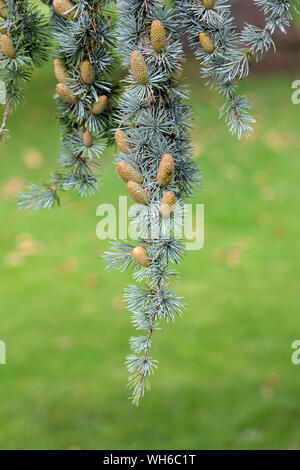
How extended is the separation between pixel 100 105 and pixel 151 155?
0.82 ft

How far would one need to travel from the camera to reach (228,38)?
124 cm

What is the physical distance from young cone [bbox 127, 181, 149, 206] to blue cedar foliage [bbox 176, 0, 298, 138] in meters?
0.32

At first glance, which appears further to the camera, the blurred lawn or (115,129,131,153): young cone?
the blurred lawn

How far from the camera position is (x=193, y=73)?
10.9m

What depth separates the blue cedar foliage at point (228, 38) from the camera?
1.22 meters

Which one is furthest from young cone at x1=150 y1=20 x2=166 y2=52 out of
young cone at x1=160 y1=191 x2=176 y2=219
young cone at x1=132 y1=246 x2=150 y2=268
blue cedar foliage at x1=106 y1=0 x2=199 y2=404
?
young cone at x1=132 y1=246 x2=150 y2=268

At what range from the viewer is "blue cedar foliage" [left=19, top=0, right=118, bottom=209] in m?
1.27

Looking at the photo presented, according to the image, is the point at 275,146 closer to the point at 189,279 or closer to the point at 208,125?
the point at 208,125

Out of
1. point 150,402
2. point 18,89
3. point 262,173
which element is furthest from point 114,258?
point 262,173

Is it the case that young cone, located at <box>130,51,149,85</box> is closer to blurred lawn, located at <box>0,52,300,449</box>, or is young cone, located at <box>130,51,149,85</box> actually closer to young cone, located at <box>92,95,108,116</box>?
young cone, located at <box>92,95,108,116</box>

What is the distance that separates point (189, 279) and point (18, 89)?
3.83m

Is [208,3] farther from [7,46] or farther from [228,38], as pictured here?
[7,46]

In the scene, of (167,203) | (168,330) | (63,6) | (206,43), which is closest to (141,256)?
(167,203)

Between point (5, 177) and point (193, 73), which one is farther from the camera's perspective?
point (193, 73)
